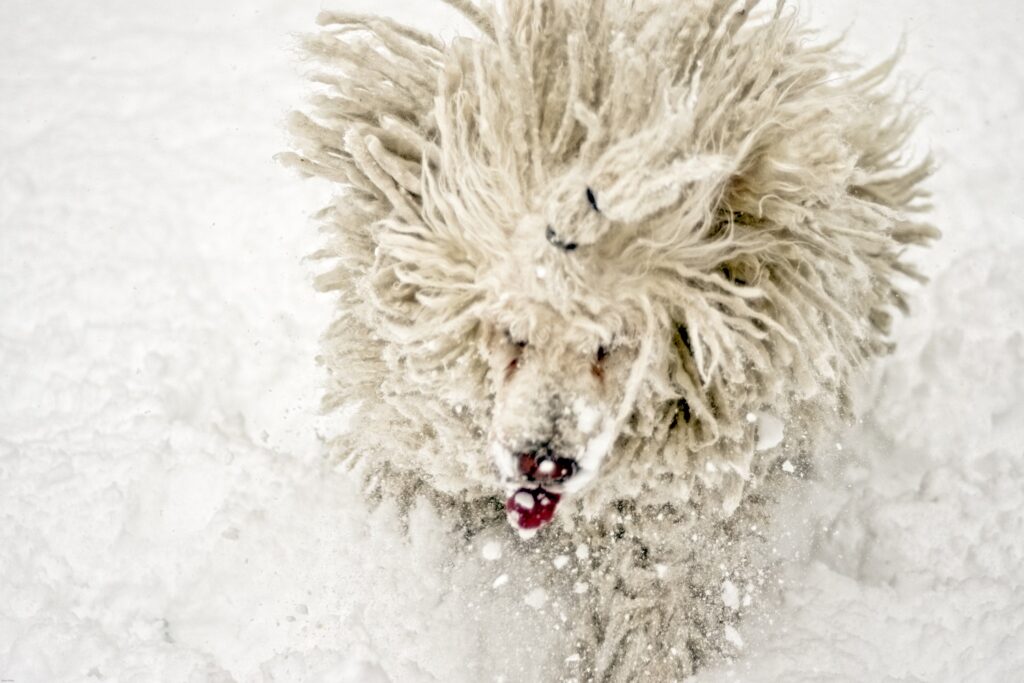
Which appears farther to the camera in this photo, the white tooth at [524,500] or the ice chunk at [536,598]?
the ice chunk at [536,598]

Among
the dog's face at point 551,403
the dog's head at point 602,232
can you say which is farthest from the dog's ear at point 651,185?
the dog's face at point 551,403

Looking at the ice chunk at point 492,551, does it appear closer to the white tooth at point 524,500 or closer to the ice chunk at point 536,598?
the ice chunk at point 536,598

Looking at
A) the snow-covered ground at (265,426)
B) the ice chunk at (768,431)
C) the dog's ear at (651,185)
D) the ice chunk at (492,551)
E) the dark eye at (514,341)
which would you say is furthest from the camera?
the snow-covered ground at (265,426)

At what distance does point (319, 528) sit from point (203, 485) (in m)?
0.35

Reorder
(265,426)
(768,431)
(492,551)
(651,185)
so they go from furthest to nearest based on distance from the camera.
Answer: (265,426) < (492,551) < (768,431) < (651,185)

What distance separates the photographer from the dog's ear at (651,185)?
1.23m

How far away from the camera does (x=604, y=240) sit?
133 cm

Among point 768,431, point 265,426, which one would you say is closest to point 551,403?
point 768,431

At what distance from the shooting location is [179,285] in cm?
252

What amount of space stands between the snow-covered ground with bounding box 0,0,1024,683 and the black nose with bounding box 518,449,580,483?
0.62 metres

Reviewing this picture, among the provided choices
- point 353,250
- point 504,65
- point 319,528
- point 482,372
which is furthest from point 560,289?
point 319,528

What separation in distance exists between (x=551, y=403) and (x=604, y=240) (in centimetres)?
27

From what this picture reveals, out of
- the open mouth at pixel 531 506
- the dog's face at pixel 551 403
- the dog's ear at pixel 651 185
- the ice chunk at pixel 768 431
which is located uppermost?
the dog's ear at pixel 651 185

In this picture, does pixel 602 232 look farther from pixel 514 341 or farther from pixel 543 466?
pixel 543 466
